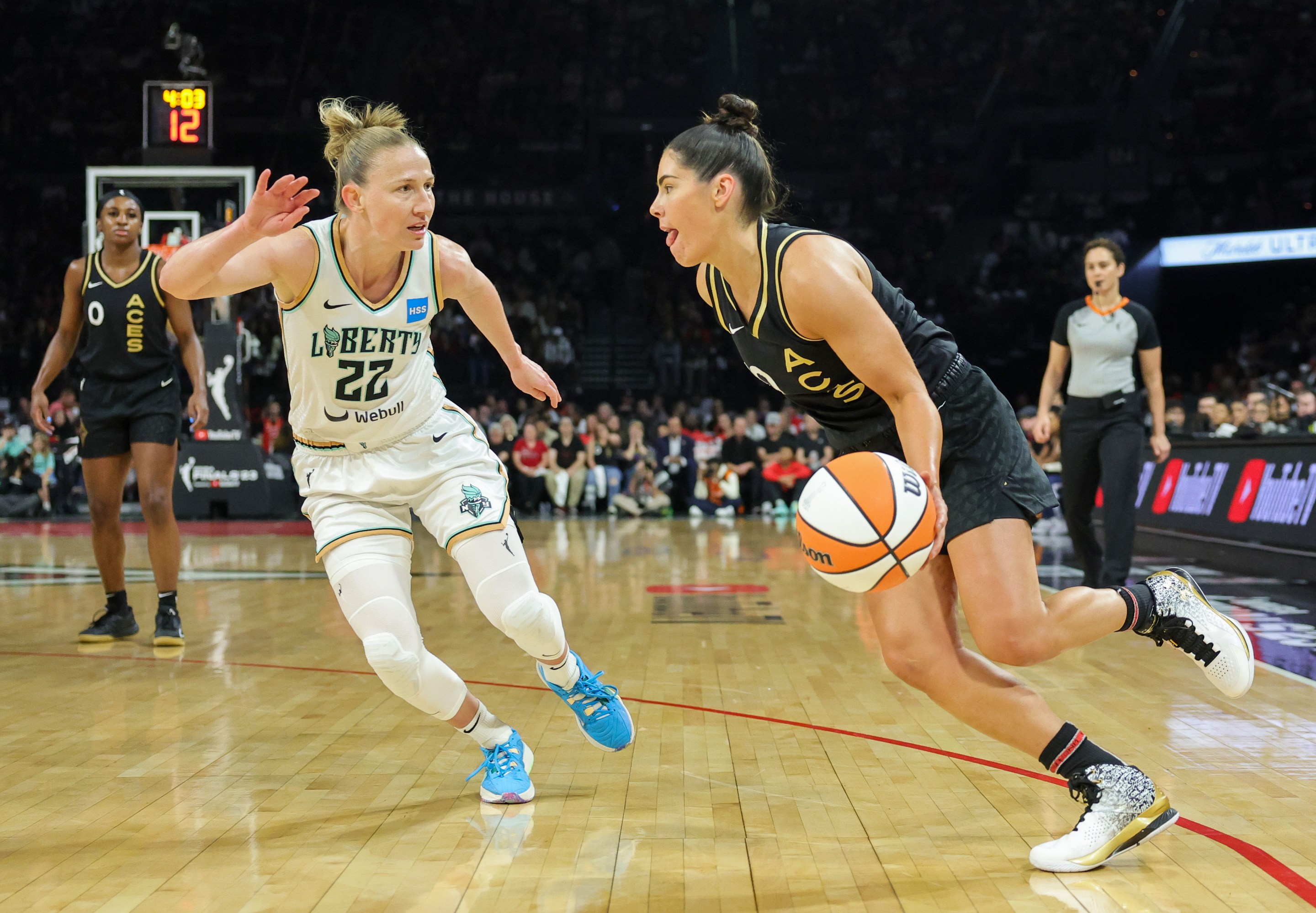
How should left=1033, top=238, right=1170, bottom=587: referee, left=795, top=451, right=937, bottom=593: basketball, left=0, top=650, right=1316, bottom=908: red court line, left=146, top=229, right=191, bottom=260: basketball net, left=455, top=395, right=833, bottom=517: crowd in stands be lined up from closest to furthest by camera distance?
left=795, top=451, right=937, bottom=593: basketball → left=0, top=650, right=1316, bottom=908: red court line → left=1033, top=238, right=1170, bottom=587: referee → left=146, top=229, right=191, bottom=260: basketball net → left=455, top=395, right=833, bottom=517: crowd in stands

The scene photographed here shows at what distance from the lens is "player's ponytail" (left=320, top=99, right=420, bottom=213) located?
3.20 meters

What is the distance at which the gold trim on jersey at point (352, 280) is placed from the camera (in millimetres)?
3252

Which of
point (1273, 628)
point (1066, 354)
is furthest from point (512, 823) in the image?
point (1066, 354)

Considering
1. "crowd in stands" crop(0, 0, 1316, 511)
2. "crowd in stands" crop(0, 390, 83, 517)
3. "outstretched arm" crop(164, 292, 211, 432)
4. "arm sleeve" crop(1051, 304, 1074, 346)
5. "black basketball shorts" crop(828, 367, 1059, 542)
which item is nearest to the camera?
"black basketball shorts" crop(828, 367, 1059, 542)

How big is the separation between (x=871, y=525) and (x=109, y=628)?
15.7 ft

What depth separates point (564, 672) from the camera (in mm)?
3363

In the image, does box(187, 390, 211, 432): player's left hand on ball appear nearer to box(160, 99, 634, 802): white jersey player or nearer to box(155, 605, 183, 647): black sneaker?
box(155, 605, 183, 647): black sneaker

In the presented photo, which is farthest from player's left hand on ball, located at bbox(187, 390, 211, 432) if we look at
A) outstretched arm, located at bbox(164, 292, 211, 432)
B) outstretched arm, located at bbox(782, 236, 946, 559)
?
outstretched arm, located at bbox(782, 236, 946, 559)

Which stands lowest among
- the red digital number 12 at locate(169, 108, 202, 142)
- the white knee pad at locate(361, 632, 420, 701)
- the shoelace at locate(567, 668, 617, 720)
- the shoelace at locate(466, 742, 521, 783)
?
the shoelace at locate(466, 742, 521, 783)

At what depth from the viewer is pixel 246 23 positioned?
76.1ft

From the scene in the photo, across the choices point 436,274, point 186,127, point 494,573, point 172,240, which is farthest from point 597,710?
point 186,127

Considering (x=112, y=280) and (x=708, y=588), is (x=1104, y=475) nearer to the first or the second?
(x=708, y=588)

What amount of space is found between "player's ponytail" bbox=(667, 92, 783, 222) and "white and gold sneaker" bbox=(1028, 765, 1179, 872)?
1.53 meters

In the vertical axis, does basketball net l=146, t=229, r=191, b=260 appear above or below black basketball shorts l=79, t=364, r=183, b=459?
above
